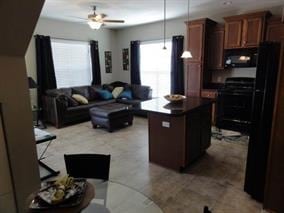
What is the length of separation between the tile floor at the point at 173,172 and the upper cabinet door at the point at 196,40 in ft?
7.04

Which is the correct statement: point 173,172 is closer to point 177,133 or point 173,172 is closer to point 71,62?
point 177,133

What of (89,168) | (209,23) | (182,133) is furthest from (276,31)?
(89,168)

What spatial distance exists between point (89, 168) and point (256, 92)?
1.94 meters

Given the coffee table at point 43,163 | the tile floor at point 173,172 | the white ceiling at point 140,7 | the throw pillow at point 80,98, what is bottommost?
the tile floor at point 173,172

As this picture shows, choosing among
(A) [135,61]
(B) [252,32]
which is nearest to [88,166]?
(B) [252,32]

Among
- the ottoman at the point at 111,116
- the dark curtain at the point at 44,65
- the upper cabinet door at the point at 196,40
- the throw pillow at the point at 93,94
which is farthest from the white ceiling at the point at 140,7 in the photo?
the ottoman at the point at 111,116

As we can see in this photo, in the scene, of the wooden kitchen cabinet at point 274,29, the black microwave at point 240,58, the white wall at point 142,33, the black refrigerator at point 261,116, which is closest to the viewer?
the black refrigerator at point 261,116

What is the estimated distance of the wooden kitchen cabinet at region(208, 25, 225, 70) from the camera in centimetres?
502

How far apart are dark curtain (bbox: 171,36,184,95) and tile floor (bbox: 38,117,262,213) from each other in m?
1.88

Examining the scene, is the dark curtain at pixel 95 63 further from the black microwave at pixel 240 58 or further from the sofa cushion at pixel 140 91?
the black microwave at pixel 240 58

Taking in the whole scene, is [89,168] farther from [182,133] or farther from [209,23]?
[209,23]

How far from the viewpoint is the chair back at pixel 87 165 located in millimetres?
1855

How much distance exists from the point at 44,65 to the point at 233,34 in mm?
4767

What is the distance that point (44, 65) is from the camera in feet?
18.2
